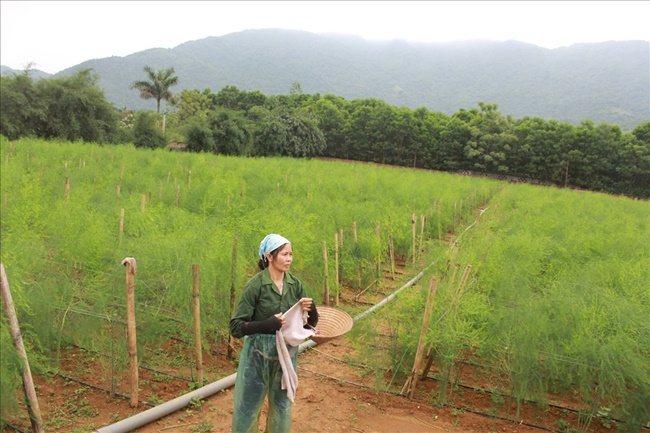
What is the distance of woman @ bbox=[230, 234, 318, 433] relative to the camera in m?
2.45

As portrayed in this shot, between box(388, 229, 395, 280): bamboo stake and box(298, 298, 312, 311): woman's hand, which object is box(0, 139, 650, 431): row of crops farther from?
box(298, 298, 312, 311): woman's hand

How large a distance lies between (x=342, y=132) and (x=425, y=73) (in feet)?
412

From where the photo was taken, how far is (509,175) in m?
35.2

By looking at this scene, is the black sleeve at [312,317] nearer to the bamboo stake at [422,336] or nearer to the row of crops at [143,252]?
the bamboo stake at [422,336]

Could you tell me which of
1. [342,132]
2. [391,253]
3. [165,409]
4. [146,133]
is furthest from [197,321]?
[342,132]

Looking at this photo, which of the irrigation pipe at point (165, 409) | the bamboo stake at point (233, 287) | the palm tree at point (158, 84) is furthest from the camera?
the palm tree at point (158, 84)

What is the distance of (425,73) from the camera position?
154 m

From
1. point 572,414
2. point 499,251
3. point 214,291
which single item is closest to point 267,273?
point 214,291

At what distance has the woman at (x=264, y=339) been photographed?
8.04 feet

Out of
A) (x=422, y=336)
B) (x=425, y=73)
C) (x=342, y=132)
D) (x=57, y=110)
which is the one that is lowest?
(x=422, y=336)

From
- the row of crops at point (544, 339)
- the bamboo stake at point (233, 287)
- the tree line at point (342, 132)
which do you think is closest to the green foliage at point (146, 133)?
the tree line at point (342, 132)

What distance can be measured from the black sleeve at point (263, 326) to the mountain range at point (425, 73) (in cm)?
9536

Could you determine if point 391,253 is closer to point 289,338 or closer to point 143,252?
point 143,252

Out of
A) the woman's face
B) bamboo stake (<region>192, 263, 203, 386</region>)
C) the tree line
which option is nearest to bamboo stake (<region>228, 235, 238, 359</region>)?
bamboo stake (<region>192, 263, 203, 386</region>)
